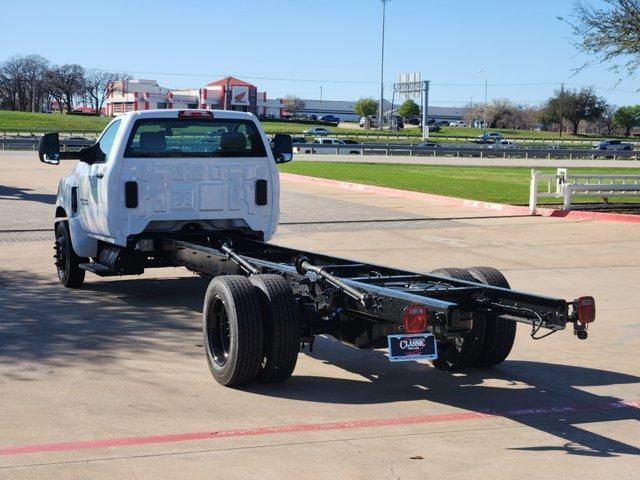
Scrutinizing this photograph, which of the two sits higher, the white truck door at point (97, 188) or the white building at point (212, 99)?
the white building at point (212, 99)

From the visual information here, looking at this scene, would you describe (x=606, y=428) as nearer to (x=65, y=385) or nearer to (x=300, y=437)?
(x=300, y=437)

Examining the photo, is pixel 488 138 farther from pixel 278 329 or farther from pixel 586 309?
pixel 586 309

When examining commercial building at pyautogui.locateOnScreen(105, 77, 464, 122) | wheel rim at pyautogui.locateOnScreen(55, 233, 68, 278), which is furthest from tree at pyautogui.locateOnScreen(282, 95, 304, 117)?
wheel rim at pyautogui.locateOnScreen(55, 233, 68, 278)

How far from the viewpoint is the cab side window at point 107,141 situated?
10.7m

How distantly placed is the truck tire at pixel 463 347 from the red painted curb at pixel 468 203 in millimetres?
13619

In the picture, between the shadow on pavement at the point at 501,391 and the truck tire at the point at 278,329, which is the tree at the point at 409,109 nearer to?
the shadow on pavement at the point at 501,391

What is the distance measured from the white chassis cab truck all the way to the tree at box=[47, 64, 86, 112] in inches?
4892

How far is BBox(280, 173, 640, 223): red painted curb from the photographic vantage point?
68.7ft

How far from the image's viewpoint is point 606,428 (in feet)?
21.0

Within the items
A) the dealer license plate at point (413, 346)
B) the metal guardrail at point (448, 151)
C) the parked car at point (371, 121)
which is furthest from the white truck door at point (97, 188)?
the parked car at point (371, 121)

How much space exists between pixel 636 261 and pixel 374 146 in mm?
53049

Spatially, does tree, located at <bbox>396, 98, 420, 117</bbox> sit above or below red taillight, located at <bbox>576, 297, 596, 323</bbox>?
above

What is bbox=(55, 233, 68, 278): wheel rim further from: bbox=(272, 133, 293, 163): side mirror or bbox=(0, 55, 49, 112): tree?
bbox=(0, 55, 49, 112): tree

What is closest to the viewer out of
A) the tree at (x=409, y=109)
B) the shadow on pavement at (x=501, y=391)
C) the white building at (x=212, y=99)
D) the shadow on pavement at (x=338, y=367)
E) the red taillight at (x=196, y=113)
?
the shadow on pavement at (x=501, y=391)
